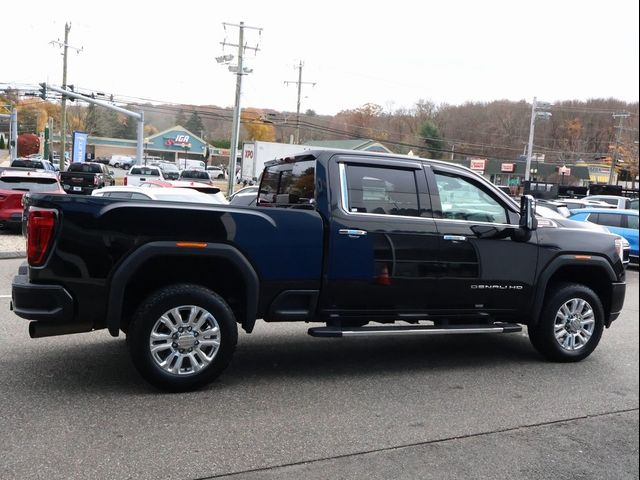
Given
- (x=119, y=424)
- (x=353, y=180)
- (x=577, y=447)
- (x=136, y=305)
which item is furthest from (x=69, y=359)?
(x=577, y=447)

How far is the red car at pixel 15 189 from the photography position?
14508 millimetres

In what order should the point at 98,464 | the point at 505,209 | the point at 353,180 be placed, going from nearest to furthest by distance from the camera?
the point at 98,464 < the point at 353,180 < the point at 505,209

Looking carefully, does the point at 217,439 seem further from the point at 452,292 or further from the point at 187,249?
the point at 452,292

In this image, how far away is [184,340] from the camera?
4.80m

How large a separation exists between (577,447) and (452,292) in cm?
186

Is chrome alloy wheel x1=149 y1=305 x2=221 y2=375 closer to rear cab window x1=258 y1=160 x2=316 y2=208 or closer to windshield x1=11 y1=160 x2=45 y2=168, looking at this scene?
rear cab window x1=258 y1=160 x2=316 y2=208

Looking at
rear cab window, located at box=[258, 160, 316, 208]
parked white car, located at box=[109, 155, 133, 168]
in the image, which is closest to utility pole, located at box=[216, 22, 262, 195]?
rear cab window, located at box=[258, 160, 316, 208]

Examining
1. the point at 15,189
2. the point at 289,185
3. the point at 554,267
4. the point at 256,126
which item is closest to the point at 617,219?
the point at 554,267

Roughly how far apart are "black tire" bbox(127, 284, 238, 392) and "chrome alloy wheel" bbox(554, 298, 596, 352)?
338cm

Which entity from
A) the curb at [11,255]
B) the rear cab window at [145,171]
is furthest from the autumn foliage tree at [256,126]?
the curb at [11,255]

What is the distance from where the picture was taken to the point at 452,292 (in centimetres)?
566

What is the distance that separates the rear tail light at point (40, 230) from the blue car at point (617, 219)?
11.3 m

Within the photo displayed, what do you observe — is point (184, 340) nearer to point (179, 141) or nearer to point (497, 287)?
point (497, 287)

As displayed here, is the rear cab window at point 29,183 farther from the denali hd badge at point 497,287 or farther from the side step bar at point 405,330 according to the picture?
the denali hd badge at point 497,287
